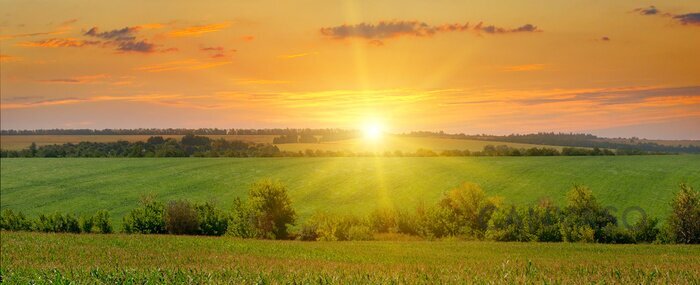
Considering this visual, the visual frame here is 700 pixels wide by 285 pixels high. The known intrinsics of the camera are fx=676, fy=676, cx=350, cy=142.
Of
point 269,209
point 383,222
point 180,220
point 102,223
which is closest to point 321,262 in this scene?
point 269,209

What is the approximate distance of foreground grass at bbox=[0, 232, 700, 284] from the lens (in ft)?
45.4

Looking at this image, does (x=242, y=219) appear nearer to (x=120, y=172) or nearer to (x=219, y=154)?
(x=120, y=172)

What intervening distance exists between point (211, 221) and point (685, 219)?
1694 inches

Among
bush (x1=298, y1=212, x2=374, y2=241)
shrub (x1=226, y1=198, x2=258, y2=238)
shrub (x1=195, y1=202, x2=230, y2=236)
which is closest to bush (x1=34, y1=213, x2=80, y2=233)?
shrub (x1=195, y1=202, x2=230, y2=236)

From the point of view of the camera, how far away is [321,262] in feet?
77.6

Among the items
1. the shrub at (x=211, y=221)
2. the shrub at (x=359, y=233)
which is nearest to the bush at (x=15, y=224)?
the shrub at (x=211, y=221)

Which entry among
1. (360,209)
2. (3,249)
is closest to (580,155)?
(360,209)

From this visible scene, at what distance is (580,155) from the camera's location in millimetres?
142000

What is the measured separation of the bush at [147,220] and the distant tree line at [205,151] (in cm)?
8338

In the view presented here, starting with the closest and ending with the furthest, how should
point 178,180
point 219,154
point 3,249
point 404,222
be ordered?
point 3,249
point 404,222
point 178,180
point 219,154

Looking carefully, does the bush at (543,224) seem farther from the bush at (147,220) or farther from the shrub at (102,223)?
the shrub at (102,223)

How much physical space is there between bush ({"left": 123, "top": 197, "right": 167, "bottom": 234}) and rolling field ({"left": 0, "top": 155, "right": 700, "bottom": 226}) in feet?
104

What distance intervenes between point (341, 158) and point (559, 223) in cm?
8271

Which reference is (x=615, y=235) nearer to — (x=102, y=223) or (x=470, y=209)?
(x=470, y=209)
